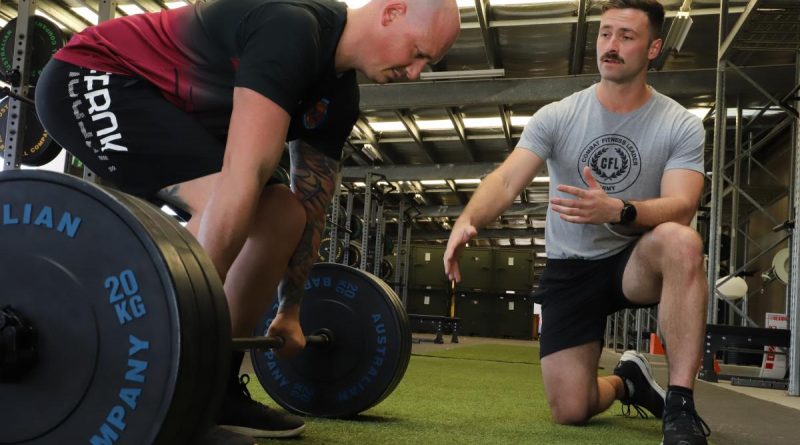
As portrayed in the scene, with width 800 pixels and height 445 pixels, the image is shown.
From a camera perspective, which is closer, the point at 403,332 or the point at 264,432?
the point at 264,432

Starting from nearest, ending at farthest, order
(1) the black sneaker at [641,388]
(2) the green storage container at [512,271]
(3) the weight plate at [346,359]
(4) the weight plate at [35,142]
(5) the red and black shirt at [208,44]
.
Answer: (5) the red and black shirt at [208,44] < (3) the weight plate at [346,359] < (1) the black sneaker at [641,388] < (4) the weight plate at [35,142] < (2) the green storage container at [512,271]

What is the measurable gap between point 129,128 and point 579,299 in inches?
49.2

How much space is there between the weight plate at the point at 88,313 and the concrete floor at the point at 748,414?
154cm

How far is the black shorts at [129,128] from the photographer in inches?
49.4

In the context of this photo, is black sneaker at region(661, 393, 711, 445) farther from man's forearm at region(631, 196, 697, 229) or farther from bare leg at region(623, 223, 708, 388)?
man's forearm at region(631, 196, 697, 229)

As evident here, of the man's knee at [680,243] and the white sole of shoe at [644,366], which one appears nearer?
the man's knee at [680,243]

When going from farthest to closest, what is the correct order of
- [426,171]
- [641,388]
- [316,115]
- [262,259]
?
[426,171], [641,388], [316,115], [262,259]

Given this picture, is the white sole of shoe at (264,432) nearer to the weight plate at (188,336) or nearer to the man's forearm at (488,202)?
the man's forearm at (488,202)

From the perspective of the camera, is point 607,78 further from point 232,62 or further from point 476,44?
point 476,44

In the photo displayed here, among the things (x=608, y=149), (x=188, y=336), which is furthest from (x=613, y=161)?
(x=188, y=336)

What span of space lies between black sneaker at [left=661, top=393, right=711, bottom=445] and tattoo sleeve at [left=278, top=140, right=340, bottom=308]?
2.53ft

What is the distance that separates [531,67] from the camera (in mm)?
7355

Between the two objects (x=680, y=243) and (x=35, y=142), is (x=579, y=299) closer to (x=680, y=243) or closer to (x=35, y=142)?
(x=680, y=243)

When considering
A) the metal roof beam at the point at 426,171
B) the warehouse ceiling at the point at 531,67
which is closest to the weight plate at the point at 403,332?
the warehouse ceiling at the point at 531,67
